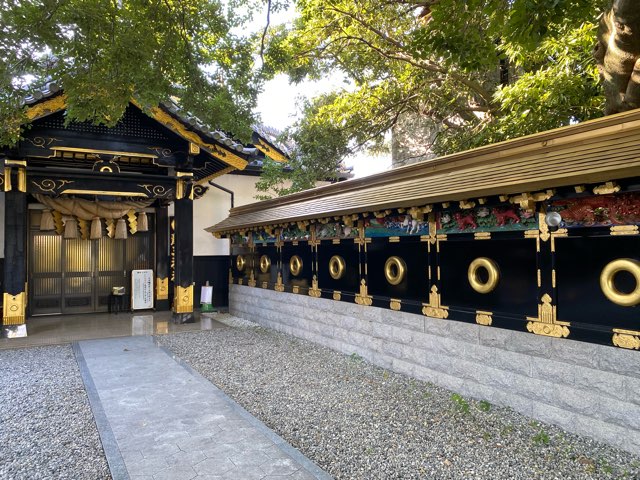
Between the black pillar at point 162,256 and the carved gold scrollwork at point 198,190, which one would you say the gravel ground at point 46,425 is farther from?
the black pillar at point 162,256

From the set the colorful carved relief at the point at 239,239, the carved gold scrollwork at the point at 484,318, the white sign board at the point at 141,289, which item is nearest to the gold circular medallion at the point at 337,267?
the carved gold scrollwork at the point at 484,318

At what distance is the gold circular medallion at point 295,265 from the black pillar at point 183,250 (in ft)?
9.88

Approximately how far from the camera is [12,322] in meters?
9.37

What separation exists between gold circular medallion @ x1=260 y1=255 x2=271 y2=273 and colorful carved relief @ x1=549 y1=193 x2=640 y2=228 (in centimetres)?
741

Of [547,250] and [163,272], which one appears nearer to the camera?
[547,250]

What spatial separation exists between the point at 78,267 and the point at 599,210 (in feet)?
42.8

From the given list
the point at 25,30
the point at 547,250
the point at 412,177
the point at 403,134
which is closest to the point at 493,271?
the point at 547,250


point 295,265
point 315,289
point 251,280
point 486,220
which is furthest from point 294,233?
point 486,220

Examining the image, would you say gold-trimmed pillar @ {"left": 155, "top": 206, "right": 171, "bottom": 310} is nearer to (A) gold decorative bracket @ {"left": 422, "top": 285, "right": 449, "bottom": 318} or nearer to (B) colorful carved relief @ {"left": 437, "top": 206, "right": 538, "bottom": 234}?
(A) gold decorative bracket @ {"left": 422, "top": 285, "right": 449, "bottom": 318}

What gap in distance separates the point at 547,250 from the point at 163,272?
1170 cm

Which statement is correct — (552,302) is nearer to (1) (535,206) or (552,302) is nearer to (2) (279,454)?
(1) (535,206)

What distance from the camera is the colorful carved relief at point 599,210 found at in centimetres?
397

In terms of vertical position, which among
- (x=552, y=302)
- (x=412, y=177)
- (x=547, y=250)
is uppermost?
(x=412, y=177)

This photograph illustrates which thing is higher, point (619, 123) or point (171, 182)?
point (171, 182)
